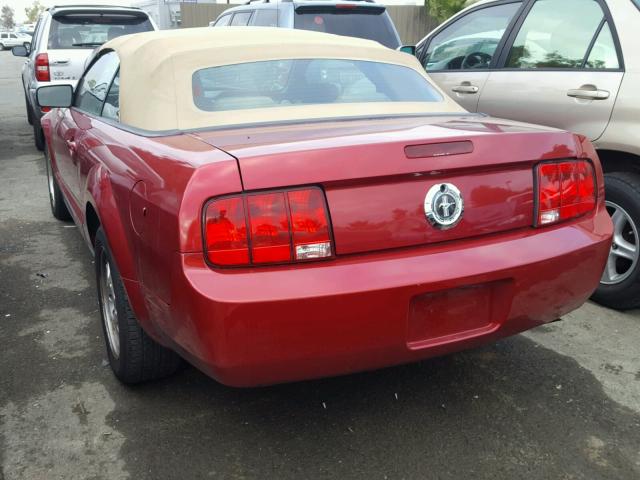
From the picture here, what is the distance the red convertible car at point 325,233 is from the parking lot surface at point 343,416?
286mm

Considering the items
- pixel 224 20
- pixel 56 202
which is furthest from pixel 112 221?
pixel 224 20

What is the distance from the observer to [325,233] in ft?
6.96

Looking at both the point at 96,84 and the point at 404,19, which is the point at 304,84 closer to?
the point at 96,84

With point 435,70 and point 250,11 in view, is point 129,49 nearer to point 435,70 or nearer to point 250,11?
point 435,70

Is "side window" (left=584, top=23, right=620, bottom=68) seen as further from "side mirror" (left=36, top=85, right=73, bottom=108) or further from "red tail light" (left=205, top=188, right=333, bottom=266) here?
"side mirror" (left=36, top=85, right=73, bottom=108)

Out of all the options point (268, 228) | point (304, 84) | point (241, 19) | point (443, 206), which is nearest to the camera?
point (268, 228)

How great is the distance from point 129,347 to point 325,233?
116cm

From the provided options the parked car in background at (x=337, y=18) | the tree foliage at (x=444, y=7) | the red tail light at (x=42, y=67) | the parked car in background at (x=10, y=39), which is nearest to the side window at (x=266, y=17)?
the parked car in background at (x=337, y=18)

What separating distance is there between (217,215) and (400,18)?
19893 millimetres

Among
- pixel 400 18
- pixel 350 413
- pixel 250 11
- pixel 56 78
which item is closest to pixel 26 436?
pixel 350 413

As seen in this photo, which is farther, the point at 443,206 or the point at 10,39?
the point at 10,39

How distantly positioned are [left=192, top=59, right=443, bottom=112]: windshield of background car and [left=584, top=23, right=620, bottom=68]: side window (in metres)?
1.09

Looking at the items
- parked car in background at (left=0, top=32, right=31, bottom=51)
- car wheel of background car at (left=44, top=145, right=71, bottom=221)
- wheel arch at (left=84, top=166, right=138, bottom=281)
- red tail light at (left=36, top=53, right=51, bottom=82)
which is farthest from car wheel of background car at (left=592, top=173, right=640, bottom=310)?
parked car in background at (left=0, top=32, right=31, bottom=51)

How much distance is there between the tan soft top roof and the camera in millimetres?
2889
